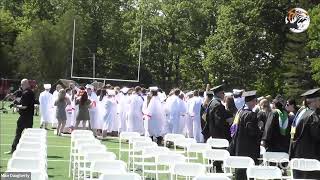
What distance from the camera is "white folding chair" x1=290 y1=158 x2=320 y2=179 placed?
8.89 m

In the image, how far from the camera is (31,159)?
7781 millimetres

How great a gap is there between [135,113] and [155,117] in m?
1.53

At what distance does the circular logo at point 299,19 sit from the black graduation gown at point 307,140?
26.5m

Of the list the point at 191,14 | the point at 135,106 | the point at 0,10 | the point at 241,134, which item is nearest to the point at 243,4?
the point at 191,14

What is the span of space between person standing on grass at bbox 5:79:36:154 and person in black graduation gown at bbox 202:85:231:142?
4.12 meters

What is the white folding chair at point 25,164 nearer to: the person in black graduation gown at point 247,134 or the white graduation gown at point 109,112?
the person in black graduation gown at point 247,134

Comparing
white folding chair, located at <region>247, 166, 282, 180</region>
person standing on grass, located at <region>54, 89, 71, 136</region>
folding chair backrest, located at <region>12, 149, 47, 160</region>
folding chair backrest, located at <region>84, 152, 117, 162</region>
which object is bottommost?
white folding chair, located at <region>247, 166, 282, 180</region>

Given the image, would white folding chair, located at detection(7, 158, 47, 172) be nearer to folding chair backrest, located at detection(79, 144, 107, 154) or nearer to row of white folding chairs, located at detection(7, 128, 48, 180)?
→ row of white folding chairs, located at detection(7, 128, 48, 180)

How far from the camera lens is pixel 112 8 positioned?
213ft

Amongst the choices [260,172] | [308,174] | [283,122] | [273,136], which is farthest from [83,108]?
[260,172]

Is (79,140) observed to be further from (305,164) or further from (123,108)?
(123,108)

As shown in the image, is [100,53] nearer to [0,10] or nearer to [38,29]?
[38,29]

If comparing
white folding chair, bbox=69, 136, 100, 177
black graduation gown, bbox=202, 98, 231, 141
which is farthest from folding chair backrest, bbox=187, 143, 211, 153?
black graduation gown, bbox=202, 98, 231, 141

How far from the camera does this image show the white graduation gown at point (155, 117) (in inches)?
777
